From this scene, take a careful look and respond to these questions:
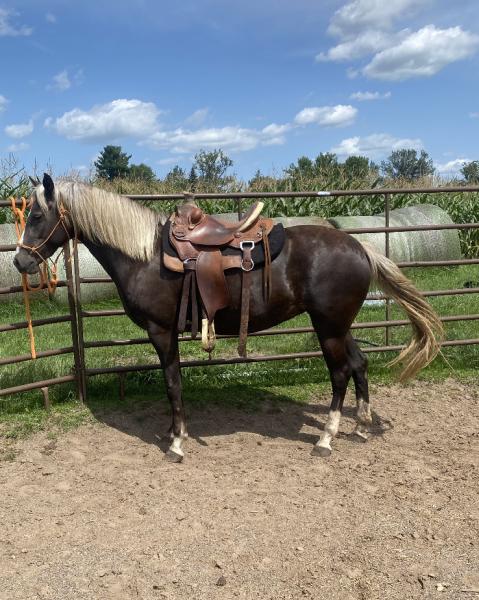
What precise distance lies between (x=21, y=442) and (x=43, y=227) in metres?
1.59

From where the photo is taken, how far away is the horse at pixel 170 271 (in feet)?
11.9

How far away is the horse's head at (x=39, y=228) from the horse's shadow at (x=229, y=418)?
143cm

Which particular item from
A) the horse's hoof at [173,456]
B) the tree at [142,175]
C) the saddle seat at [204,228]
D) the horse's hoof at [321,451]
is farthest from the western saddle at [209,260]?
the tree at [142,175]

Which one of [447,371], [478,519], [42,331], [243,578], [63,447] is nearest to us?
[243,578]

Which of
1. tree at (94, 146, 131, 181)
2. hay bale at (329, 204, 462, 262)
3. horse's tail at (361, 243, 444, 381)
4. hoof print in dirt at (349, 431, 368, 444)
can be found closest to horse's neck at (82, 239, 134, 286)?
horse's tail at (361, 243, 444, 381)

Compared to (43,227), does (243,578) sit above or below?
below

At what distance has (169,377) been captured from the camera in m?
3.81

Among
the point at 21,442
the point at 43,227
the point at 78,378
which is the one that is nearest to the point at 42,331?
the point at 78,378

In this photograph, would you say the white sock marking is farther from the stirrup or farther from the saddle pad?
the saddle pad

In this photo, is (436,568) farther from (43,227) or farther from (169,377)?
(43,227)

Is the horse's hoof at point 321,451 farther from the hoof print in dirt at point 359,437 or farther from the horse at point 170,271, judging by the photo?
the hoof print in dirt at point 359,437

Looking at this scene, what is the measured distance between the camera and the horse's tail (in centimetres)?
390

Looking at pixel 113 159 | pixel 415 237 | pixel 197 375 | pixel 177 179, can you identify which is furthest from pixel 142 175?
pixel 113 159

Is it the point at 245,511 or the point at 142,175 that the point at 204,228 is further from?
the point at 142,175
